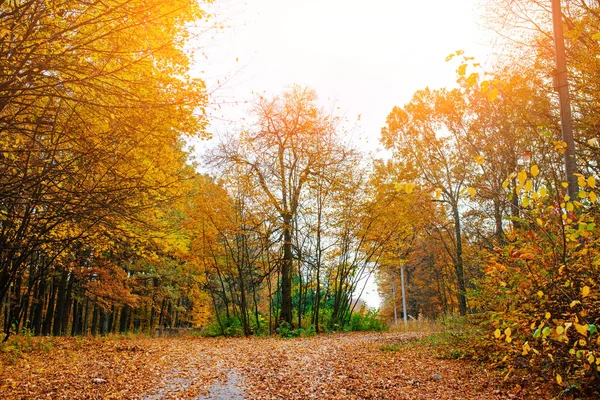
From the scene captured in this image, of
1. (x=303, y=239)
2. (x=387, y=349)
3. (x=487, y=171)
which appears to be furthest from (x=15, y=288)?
(x=487, y=171)

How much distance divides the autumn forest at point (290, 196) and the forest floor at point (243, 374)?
0.46 feet

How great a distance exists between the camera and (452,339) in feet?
26.7

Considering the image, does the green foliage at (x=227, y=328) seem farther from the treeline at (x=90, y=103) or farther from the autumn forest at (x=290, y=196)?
the treeline at (x=90, y=103)

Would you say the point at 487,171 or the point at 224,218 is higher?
the point at 487,171

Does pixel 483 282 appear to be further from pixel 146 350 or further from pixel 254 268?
pixel 254 268

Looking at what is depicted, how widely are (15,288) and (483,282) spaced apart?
1406cm

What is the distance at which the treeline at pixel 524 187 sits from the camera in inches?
124

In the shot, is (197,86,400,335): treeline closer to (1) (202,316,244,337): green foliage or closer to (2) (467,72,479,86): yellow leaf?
(1) (202,316,244,337): green foliage

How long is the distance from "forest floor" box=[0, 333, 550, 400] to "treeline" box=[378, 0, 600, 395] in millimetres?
678

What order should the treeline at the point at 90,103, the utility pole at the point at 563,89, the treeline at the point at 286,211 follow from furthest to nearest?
the treeline at the point at 286,211 < the utility pole at the point at 563,89 < the treeline at the point at 90,103

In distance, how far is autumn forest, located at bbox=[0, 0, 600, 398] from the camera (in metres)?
3.98

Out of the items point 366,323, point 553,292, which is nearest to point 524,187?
point 553,292

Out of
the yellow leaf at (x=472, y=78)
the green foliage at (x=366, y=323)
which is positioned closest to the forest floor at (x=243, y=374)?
the yellow leaf at (x=472, y=78)

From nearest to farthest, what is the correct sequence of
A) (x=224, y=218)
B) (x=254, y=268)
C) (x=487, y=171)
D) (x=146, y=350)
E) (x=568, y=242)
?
(x=568, y=242)
(x=146, y=350)
(x=487, y=171)
(x=224, y=218)
(x=254, y=268)
